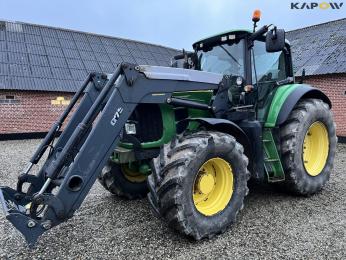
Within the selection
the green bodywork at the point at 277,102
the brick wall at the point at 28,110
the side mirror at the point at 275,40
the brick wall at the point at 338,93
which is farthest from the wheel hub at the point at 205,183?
the brick wall at the point at 28,110

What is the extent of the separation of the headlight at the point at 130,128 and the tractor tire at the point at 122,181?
812 millimetres

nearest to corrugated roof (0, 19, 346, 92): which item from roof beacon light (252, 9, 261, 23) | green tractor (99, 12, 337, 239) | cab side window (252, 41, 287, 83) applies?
cab side window (252, 41, 287, 83)

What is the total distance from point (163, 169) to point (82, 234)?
1.25 metres

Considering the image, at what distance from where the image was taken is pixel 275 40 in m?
4.17

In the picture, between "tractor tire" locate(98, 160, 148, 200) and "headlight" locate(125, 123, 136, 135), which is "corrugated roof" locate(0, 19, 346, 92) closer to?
"tractor tire" locate(98, 160, 148, 200)

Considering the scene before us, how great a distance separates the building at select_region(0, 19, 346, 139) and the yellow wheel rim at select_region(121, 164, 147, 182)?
9037 mm

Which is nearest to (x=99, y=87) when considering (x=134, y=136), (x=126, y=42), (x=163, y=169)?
(x=134, y=136)

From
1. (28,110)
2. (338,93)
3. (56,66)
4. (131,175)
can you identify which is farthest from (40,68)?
(131,175)

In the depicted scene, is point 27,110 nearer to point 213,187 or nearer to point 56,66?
point 56,66

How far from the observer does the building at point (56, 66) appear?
1219 cm

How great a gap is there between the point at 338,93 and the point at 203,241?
33.3ft

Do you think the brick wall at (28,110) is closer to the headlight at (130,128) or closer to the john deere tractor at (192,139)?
the john deere tractor at (192,139)

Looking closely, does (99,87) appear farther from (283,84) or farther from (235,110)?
(283,84)

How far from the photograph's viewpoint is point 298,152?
4535 mm
